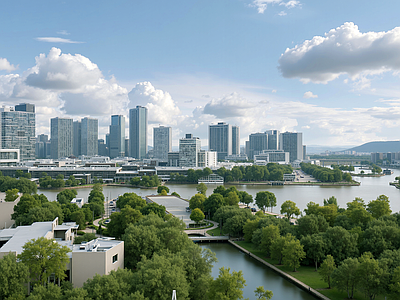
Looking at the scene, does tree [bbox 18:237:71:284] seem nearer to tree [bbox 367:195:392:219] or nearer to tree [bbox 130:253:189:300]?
tree [bbox 130:253:189:300]

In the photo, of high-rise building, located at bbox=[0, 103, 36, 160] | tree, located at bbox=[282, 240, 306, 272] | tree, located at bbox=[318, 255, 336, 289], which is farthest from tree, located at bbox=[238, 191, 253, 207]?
high-rise building, located at bbox=[0, 103, 36, 160]

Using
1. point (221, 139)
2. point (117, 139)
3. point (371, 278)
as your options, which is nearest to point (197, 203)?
point (371, 278)

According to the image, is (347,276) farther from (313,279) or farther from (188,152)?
(188,152)

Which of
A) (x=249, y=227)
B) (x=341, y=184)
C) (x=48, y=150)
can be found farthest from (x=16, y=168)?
(x=48, y=150)

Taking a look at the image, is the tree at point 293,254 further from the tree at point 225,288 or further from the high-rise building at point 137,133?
the high-rise building at point 137,133

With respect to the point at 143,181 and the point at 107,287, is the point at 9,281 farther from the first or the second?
the point at 143,181
